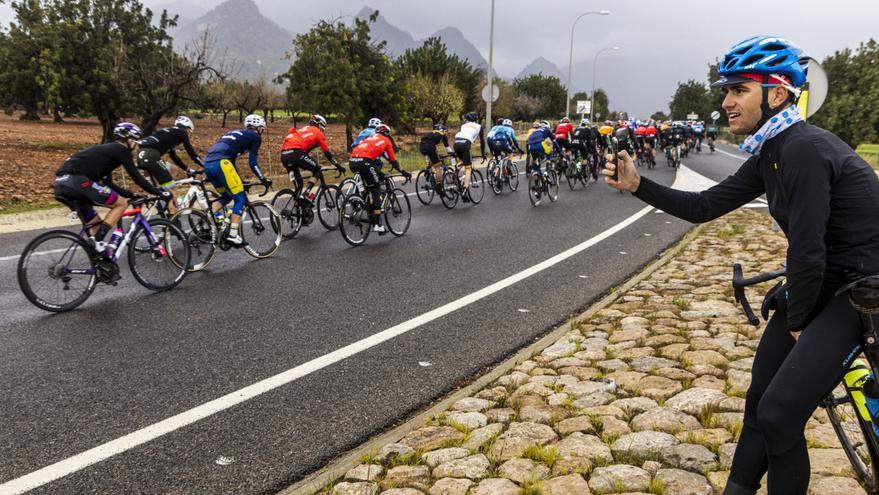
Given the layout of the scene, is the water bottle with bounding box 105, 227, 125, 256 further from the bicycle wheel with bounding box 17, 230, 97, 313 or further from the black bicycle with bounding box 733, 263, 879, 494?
the black bicycle with bounding box 733, 263, 879, 494

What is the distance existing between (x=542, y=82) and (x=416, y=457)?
322 feet

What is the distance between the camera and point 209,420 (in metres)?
3.73

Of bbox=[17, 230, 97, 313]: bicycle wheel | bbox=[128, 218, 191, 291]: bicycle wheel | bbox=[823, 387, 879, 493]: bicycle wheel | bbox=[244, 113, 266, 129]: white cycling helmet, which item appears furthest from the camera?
bbox=[244, 113, 266, 129]: white cycling helmet

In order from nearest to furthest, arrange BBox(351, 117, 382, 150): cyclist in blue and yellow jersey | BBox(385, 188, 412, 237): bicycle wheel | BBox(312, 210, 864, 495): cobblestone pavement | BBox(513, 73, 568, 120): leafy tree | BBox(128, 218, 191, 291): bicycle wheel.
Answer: BBox(312, 210, 864, 495): cobblestone pavement → BBox(128, 218, 191, 291): bicycle wheel → BBox(385, 188, 412, 237): bicycle wheel → BBox(351, 117, 382, 150): cyclist in blue and yellow jersey → BBox(513, 73, 568, 120): leafy tree

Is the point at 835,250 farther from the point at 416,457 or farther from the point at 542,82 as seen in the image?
the point at 542,82

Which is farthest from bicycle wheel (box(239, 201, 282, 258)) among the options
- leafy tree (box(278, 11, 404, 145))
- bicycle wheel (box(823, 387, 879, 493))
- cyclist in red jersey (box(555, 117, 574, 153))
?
leafy tree (box(278, 11, 404, 145))

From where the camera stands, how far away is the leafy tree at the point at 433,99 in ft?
143

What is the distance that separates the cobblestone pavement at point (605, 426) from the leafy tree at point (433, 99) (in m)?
38.7

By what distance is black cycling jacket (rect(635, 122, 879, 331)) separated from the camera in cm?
205

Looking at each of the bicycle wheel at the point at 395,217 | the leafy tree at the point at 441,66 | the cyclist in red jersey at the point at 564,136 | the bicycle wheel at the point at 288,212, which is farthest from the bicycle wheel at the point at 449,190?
the leafy tree at the point at 441,66

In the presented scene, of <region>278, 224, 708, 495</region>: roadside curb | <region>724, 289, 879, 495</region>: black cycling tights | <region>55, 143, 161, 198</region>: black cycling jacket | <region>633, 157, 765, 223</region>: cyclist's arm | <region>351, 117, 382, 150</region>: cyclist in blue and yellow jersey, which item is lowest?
<region>278, 224, 708, 495</region>: roadside curb

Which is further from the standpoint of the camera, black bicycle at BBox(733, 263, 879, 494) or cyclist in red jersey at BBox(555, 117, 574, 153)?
cyclist in red jersey at BBox(555, 117, 574, 153)

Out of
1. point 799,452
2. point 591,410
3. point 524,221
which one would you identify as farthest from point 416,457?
point 524,221

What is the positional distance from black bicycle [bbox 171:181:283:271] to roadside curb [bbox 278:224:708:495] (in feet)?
15.7
